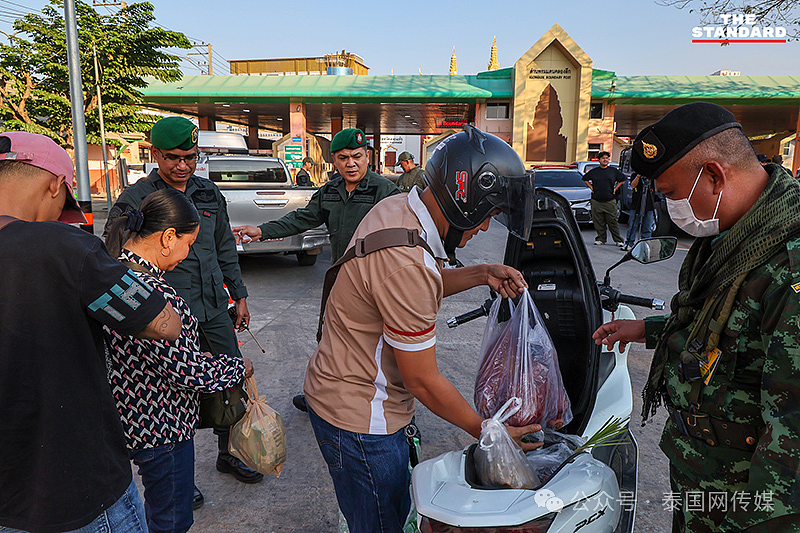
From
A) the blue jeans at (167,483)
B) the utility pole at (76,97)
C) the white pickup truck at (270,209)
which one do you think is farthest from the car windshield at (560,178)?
the blue jeans at (167,483)

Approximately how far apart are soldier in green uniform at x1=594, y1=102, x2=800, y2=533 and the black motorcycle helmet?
39 centimetres

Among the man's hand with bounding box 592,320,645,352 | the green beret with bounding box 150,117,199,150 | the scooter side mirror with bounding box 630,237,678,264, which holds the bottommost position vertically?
the man's hand with bounding box 592,320,645,352

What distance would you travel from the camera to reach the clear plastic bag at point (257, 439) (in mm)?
2375

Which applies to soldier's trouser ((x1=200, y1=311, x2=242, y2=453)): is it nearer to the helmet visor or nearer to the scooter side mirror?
the helmet visor

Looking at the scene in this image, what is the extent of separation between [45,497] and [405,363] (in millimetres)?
1030

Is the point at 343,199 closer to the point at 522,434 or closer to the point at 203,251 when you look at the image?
the point at 203,251

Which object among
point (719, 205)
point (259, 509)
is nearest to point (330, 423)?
point (719, 205)

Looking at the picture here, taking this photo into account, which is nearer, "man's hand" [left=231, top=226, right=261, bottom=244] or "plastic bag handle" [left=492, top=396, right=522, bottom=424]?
"plastic bag handle" [left=492, top=396, right=522, bottom=424]

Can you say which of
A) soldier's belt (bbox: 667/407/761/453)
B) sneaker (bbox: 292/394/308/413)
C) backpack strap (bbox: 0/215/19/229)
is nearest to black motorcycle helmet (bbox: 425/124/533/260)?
soldier's belt (bbox: 667/407/761/453)

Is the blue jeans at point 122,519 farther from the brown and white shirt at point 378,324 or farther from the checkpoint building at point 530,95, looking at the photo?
the checkpoint building at point 530,95

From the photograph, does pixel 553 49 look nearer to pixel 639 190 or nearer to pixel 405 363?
pixel 639 190

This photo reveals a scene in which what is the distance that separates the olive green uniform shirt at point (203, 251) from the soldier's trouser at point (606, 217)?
999 cm

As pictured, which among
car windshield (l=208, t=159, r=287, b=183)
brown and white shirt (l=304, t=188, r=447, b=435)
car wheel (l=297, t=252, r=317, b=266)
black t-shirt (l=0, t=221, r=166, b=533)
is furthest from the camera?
car windshield (l=208, t=159, r=287, b=183)

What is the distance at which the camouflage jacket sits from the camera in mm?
1238
